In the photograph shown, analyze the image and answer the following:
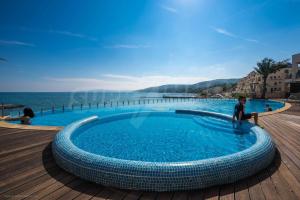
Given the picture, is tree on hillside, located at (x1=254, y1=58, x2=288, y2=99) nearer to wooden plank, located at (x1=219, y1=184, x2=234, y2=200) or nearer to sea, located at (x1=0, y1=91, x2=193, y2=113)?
sea, located at (x1=0, y1=91, x2=193, y2=113)

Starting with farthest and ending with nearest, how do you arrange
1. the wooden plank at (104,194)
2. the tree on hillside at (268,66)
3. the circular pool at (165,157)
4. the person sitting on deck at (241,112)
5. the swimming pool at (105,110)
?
the tree on hillside at (268,66) → the swimming pool at (105,110) → the person sitting on deck at (241,112) → the circular pool at (165,157) → the wooden plank at (104,194)

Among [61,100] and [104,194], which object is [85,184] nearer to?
[104,194]

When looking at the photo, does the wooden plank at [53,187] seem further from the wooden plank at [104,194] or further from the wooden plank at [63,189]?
the wooden plank at [104,194]

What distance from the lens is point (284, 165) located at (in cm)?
310

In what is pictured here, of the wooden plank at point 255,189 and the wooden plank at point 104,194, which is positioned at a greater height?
the wooden plank at point 255,189

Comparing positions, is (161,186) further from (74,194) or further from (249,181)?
(249,181)

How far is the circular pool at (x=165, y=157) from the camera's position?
A: 242cm

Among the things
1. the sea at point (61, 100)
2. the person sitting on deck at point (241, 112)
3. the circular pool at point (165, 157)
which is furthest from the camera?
the sea at point (61, 100)

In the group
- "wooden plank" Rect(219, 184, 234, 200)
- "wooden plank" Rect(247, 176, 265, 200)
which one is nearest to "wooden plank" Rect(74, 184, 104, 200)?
"wooden plank" Rect(219, 184, 234, 200)

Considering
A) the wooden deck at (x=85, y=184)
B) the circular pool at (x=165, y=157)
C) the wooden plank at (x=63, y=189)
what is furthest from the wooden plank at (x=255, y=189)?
the wooden plank at (x=63, y=189)

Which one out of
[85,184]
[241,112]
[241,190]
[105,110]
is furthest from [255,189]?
[105,110]

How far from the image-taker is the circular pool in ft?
7.93

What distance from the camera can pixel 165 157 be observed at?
471 centimetres

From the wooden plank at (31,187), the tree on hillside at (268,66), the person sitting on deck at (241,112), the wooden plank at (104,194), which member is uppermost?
the tree on hillside at (268,66)
